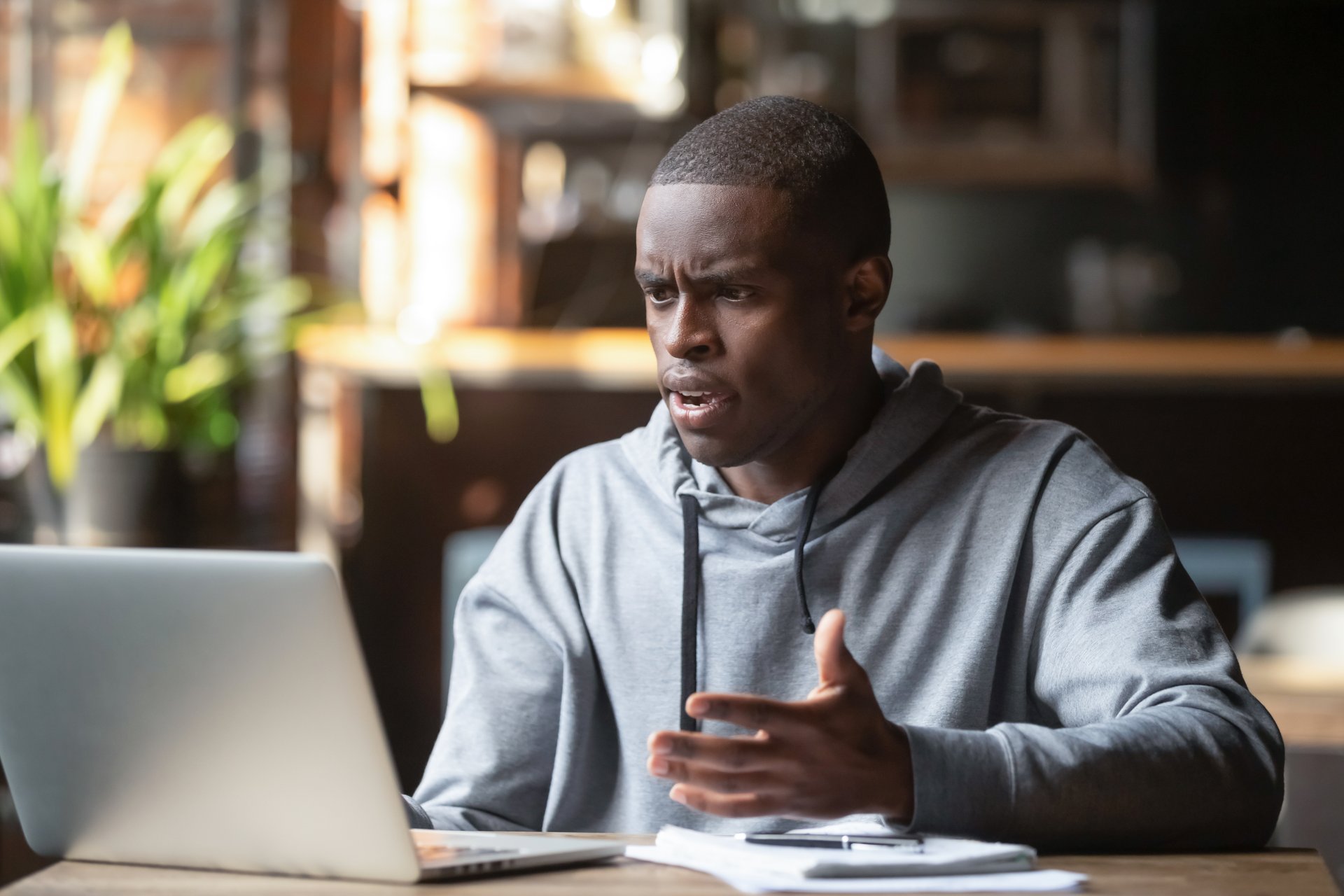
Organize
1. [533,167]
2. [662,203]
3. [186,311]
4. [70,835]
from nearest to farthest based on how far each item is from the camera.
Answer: [70,835] < [662,203] < [186,311] < [533,167]

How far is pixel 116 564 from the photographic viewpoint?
897 millimetres

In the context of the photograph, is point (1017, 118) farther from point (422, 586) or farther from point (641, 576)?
point (641, 576)

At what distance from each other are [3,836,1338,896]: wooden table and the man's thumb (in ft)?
0.45

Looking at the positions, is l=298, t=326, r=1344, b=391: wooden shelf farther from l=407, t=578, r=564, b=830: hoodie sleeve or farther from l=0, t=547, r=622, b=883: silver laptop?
l=0, t=547, r=622, b=883: silver laptop

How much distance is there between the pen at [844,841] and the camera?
0.97m

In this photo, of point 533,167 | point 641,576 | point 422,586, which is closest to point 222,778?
point 641,576

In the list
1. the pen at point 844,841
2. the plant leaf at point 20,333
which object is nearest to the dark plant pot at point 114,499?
the plant leaf at point 20,333

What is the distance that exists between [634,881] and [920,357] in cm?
237

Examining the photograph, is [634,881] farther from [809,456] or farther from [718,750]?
[809,456]

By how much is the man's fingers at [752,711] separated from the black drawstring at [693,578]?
0.38m

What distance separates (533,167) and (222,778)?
3.93 meters

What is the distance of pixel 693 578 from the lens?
1.33 m

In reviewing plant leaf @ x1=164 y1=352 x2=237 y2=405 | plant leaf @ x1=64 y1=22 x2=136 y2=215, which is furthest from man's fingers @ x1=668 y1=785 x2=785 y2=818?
plant leaf @ x1=64 y1=22 x2=136 y2=215

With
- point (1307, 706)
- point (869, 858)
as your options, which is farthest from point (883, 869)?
point (1307, 706)
